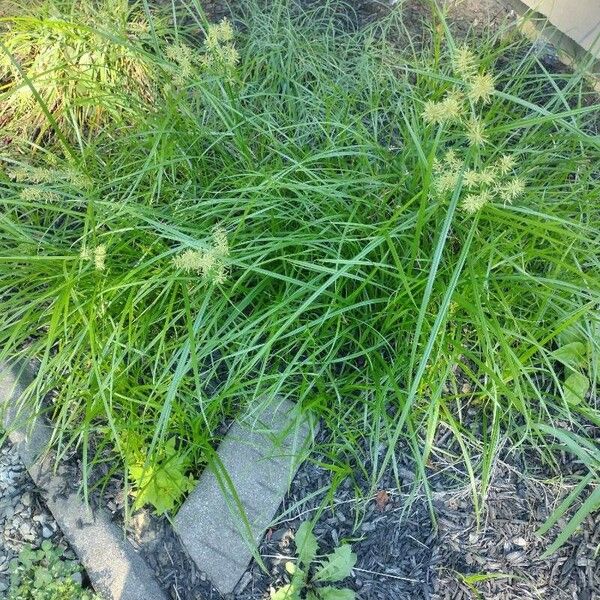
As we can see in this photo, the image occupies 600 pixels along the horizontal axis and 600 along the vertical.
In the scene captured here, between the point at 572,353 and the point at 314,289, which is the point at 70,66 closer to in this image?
the point at 314,289

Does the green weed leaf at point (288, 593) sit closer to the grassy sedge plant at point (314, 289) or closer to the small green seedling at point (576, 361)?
the grassy sedge plant at point (314, 289)

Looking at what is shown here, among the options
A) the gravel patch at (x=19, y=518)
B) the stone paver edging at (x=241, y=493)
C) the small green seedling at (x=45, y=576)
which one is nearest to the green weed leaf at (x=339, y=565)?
the stone paver edging at (x=241, y=493)

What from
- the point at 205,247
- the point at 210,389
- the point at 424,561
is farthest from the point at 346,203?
the point at 424,561

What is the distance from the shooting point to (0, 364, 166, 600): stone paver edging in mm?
1972

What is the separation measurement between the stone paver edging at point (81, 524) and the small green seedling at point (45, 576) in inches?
2.2

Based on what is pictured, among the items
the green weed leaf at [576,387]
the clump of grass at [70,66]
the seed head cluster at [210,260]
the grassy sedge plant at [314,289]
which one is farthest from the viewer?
the clump of grass at [70,66]

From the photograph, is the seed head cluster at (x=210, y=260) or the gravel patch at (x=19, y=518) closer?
the seed head cluster at (x=210, y=260)

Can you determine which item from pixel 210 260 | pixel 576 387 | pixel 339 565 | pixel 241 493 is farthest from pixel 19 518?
pixel 576 387

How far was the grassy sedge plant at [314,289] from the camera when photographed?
5.95 ft

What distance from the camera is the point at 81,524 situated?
80.7 inches

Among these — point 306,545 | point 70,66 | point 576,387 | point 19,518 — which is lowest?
point 19,518

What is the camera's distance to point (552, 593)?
1828mm

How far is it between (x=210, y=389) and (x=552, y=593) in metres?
1.19

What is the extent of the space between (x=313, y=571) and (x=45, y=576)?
0.84m
